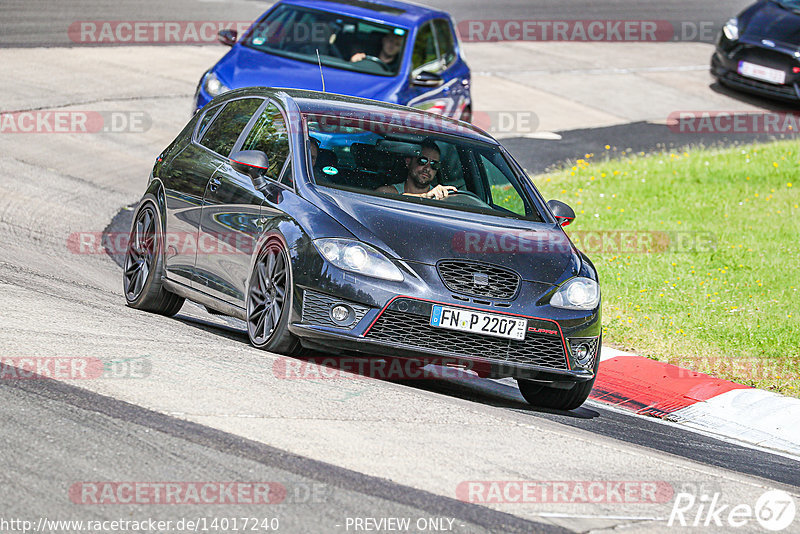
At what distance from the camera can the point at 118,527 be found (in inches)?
182

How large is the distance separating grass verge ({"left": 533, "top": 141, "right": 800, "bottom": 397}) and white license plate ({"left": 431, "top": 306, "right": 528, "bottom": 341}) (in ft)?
10.3

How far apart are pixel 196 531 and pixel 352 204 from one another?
336cm

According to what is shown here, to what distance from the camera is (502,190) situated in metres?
8.73

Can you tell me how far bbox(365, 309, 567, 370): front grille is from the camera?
23.9ft

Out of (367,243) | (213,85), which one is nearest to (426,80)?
(213,85)

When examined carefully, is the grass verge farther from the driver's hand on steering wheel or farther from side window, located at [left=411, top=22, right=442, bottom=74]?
the driver's hand on steering wheel

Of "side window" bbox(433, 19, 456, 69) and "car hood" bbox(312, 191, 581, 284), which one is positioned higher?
"car hood" bbox(312, 191, 581, 284)

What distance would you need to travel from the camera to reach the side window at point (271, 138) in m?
8.30

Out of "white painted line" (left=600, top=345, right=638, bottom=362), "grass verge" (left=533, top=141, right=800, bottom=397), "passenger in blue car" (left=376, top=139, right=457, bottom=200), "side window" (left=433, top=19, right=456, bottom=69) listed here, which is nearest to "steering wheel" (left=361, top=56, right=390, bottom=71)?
"side window" (left=433, top=19, right=456, bottom=69)

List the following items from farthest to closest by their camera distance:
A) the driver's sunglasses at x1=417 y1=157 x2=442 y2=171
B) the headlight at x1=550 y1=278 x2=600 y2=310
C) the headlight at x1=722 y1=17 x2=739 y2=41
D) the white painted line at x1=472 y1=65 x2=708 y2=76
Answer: the white painted line at x1=472 y1=65 x2=708 y2=76, the headlight at x1=722 y1=17 x2=739 y2=41, the driver's sunglasses at x1=417 y1=157 x2=442 y2=171, the headlight at x1=550 y1=278 x2=600 y2=310

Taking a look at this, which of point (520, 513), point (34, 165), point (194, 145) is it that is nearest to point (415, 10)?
point (34, 165)

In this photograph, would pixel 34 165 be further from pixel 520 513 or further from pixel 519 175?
pixel 520 513

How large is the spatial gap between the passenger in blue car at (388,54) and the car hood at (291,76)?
1.07 feet

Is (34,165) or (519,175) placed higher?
(519,175)
